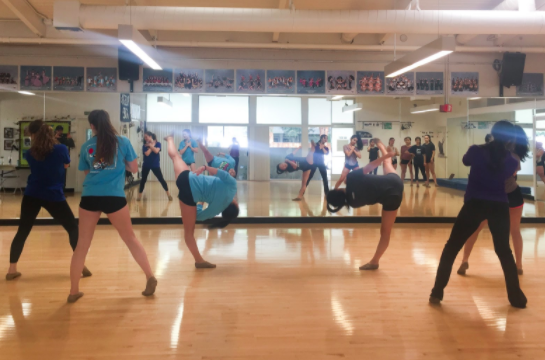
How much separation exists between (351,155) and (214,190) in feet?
16.7

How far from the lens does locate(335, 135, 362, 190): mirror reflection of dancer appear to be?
316 inches

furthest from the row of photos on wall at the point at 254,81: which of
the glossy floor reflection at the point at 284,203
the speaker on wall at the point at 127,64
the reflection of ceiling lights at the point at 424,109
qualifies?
the glossy floor reflection at the point at 284,203

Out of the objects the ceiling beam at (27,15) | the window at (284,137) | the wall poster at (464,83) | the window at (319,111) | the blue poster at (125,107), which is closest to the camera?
the ceiling beam at (27,15)

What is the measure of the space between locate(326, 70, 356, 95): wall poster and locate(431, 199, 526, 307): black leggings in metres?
5.87

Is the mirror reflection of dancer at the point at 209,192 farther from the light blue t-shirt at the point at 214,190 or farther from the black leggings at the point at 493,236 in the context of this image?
the black leggings at the point at 493,236

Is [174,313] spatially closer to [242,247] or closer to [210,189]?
[210,189]

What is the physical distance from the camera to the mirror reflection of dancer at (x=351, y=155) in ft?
26.3

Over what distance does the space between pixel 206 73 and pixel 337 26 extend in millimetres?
3184

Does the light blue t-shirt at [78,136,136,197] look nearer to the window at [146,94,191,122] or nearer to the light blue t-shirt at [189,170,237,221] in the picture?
the light blue t-shirt at [189,170,237,221]

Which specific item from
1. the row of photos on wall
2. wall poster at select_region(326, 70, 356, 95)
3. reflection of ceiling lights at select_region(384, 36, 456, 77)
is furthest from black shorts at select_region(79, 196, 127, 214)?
wall poster at select_region(326, 70, 356, 95)

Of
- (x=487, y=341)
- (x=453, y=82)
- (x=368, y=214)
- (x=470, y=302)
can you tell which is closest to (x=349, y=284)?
(x=470, y=302)

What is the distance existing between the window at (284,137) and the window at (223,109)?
909 millimetres

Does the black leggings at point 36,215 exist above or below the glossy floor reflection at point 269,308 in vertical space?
above

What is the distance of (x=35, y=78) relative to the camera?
846cm
